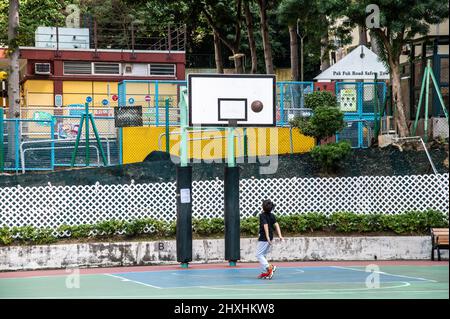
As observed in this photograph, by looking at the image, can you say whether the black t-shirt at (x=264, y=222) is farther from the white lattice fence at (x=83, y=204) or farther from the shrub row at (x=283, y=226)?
the white lattice fence at (x=83, y=204)

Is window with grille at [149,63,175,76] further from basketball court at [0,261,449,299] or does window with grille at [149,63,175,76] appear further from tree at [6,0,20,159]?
basketball court at [0,261,449,299]

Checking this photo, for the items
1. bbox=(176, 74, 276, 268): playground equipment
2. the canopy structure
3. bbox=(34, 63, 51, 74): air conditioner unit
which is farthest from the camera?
bbox=(34, 63, 51, 74): air conditioner unit

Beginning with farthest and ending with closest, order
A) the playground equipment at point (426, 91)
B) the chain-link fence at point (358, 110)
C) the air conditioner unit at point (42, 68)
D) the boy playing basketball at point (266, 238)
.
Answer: the air conditioner unit at point (42, 68) < the chain-link fence at point (358, 110) < the playground equipment at point (426, 91) < the boy playing basketball at point (266, 238)

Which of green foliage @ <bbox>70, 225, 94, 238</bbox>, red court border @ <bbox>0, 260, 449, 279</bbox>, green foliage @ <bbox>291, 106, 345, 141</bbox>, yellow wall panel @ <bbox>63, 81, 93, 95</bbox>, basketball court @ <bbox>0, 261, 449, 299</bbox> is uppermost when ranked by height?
yellow wall panel @ <bbox>63, 81, 93, 95</bbox>

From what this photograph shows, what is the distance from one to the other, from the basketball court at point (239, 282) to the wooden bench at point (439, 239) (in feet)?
1.44

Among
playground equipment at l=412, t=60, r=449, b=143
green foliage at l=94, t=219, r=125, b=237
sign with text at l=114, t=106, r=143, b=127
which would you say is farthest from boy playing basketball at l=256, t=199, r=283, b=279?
sign with text at l=114, t=106, r=143, b=127

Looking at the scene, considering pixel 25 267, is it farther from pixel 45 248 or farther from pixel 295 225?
pixel 295 225

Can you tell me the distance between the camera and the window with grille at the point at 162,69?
47125mm

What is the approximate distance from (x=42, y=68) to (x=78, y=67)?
1.75 metres

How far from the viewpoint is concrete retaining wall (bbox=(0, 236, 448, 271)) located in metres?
23.2

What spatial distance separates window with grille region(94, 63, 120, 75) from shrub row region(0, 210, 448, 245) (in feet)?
75.5

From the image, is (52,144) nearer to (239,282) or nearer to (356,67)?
(356,67)

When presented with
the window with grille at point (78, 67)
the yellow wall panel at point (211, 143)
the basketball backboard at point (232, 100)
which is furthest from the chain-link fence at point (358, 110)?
the window with grille at point (78, 67)

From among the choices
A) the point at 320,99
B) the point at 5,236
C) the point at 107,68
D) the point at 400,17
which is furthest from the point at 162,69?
the point at 5,236
